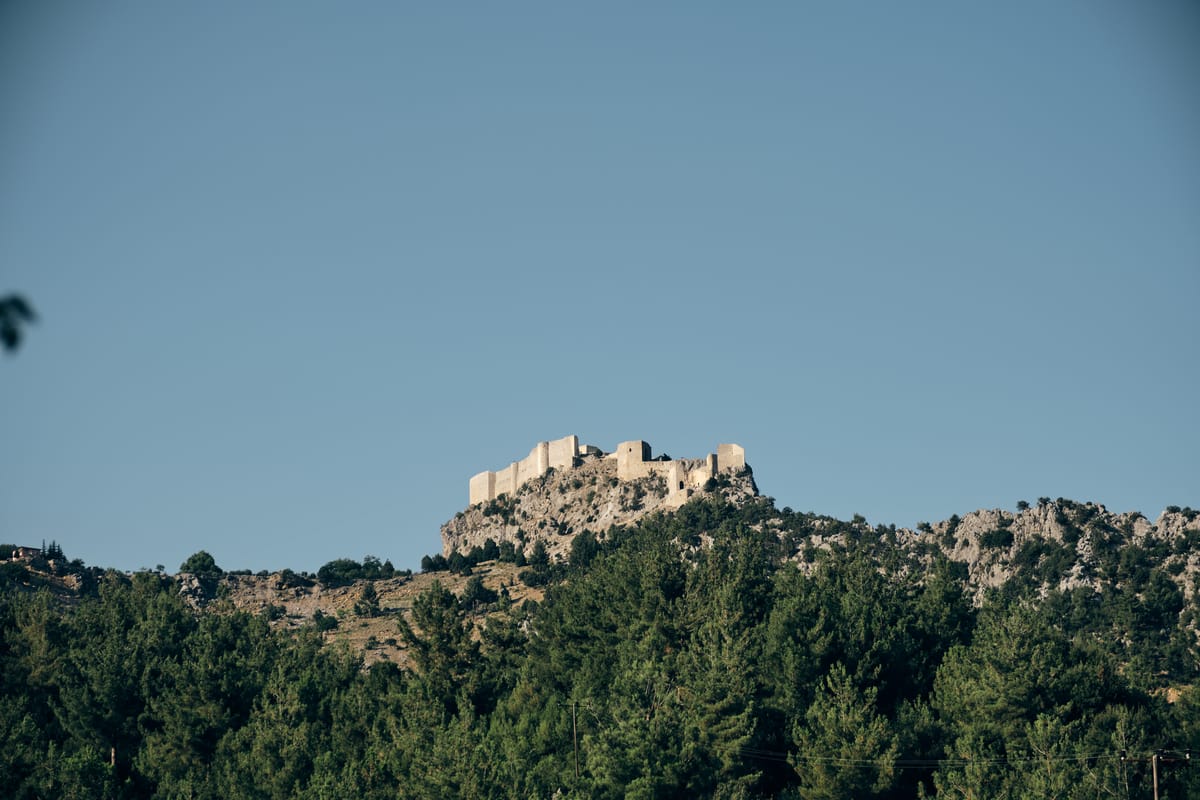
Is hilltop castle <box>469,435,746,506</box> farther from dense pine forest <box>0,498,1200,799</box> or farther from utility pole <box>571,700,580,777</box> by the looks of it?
utility pole <box>571,700,580,777</box>

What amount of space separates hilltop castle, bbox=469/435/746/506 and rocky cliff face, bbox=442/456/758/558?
714 millimetres

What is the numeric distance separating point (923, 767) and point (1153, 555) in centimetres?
5780

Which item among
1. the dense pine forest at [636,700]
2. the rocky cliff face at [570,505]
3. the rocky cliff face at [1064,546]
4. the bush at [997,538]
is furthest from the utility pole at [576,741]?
the rocky cliff face at [570,505]

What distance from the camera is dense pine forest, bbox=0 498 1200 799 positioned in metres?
60.5

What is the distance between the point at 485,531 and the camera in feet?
527

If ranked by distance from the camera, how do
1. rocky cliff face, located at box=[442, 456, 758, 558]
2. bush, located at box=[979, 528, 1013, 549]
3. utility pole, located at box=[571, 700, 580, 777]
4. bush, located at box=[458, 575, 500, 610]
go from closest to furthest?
utility pole, located at box=[571, 700, 580, 777], bush, located at box=[979, 528, 1013, 549], bush, located at box=[458, 575, 500, 610], rocky cliff face, located at box=[442, 456, 758, 558]

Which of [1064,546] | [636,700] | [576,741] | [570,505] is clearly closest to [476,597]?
[570,505]

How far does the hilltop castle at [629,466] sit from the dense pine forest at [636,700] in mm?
57757

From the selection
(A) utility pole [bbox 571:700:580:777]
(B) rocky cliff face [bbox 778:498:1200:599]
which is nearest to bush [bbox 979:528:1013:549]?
(B) rocky cliff face [bbox 778:498:1200:599]

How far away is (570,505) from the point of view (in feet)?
508

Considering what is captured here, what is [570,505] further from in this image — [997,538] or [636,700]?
[636,700]

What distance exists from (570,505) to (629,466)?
6842 millimetres

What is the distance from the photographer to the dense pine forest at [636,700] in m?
60.5

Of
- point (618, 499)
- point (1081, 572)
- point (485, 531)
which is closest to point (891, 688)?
point (1081, 572)
